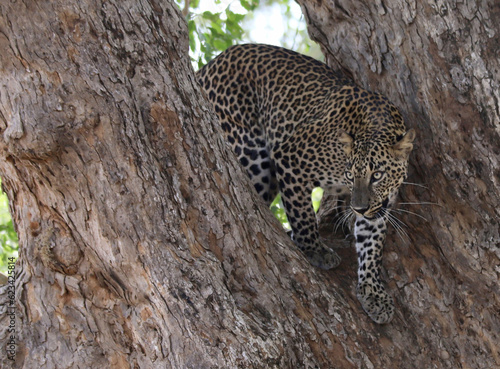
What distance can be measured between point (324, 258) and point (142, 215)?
6.12 feet

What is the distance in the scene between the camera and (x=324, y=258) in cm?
475

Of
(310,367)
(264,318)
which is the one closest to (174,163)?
(264,318)

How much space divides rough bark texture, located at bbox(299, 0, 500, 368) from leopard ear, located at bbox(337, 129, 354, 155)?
18.3 inches

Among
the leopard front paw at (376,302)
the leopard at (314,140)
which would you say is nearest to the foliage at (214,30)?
the leopard at (314,140)

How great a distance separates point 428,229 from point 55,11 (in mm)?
2999

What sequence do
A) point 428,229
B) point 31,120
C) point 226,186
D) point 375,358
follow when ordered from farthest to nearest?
point 428,229 < point 375,358 < point 226,186 < point 31,120

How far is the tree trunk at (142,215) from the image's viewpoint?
326 cm

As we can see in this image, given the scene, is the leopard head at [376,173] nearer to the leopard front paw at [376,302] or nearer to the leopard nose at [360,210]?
the leopard nose at [360,210]

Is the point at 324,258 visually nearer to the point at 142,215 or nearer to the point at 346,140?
the point at 346,140

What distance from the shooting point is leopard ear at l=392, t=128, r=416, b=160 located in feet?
14.1

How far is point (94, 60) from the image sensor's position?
337 centimetres

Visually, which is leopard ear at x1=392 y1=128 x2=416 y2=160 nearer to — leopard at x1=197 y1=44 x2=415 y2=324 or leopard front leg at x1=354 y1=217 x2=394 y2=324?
leopard at x1=197 y1=44 x2=415 y2=324

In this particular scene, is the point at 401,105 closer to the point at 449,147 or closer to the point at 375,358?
the point at 449,147

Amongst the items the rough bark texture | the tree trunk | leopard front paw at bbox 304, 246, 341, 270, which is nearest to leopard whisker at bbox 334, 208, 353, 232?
leopard front paw at bbox 304, 246, 341, 270
